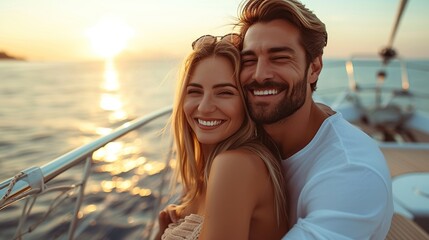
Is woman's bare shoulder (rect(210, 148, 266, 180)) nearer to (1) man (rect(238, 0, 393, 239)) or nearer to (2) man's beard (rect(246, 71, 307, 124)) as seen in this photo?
(1) man (rect(238, 0, 393, 239))

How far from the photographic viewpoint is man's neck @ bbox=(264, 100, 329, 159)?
177cm

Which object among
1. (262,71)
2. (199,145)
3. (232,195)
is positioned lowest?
(199,145)

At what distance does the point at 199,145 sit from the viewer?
2064 millimetres

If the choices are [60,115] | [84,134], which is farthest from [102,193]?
[60,115]

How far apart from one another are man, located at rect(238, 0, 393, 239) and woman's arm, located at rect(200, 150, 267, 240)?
0.59ft

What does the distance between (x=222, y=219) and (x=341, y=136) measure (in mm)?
570

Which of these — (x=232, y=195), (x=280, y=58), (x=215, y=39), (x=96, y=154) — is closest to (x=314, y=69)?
(x=280, y=58)

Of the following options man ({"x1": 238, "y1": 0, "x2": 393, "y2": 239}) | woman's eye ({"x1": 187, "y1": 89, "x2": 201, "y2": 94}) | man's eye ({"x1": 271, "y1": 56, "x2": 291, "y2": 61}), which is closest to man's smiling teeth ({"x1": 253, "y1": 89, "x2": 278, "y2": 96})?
man ({"x1": 238, "y1": 0, "x2": 393, "y2": 239})

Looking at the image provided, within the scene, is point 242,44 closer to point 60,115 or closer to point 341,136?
point 341,136

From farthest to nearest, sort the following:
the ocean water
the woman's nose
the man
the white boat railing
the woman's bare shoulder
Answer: the ocean water
the woman's nose
the woman's bare shoulder
the man
the white boat railing

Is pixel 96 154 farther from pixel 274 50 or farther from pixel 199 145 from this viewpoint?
pixel 274 50

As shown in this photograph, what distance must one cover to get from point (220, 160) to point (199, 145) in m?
0.60

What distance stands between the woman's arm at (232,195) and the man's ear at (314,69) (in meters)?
0.66

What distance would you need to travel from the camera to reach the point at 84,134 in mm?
11172
